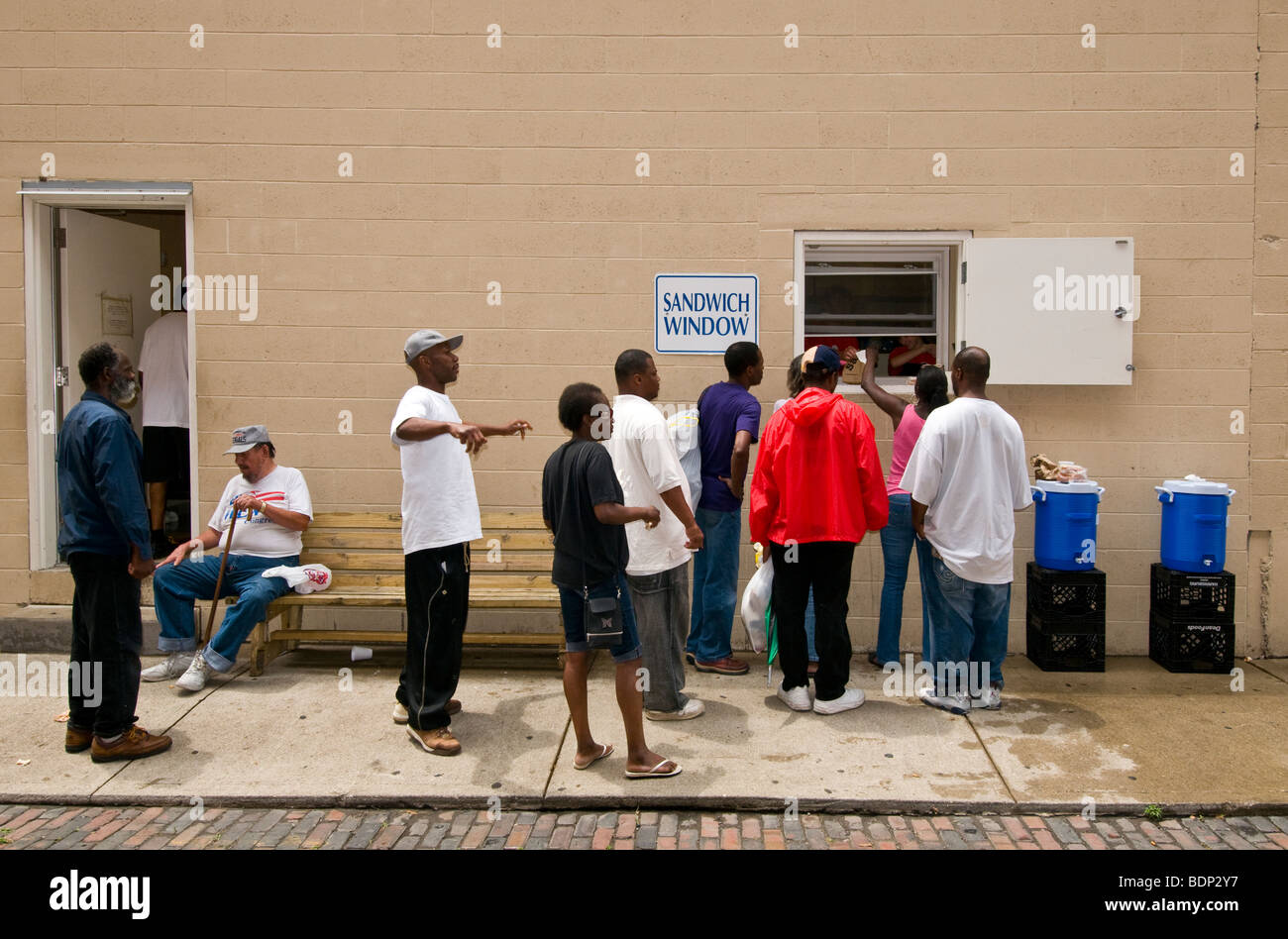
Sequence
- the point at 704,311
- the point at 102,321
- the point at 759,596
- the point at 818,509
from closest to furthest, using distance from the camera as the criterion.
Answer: the point at 818,509
the point at 759,596
the point at 704,311
the point at 102,321

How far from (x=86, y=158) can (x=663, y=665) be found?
495 centimetres

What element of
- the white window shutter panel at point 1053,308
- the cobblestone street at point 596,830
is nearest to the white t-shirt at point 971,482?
the white window shutter panel at point 1053,308

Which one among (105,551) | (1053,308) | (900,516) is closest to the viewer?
(105,551)

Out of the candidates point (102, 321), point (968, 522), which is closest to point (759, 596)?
point (968, 522)

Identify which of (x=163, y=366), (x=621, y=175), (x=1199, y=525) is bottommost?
(x=1199, y=525)

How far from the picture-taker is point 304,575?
6.14m

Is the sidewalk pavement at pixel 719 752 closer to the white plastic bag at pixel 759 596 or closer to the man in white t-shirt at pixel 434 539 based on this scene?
the man in white t-shirt at pixel 434 539

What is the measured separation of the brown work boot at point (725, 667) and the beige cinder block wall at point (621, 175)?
0.94m

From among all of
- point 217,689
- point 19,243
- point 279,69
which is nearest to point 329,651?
point 217,689

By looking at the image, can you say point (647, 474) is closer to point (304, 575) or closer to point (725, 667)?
point (725, 667)

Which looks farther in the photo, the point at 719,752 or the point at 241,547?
the point at 241,547

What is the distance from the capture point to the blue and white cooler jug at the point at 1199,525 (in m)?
6.14

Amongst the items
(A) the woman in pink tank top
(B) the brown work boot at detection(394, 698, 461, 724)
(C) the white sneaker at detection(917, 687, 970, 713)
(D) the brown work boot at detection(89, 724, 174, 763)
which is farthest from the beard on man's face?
(C) the white sneaker at detection(917, 687, 970, 713)

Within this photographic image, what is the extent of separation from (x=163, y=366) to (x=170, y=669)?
2.47 metres
